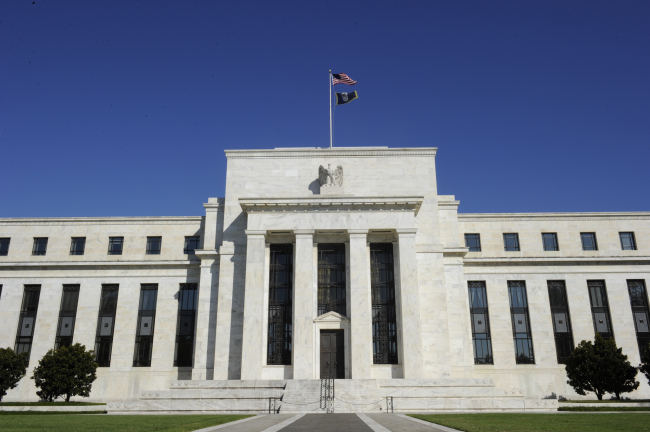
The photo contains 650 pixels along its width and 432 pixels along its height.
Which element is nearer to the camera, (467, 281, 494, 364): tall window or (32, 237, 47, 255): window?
(467, 281, 494, 364): tall window

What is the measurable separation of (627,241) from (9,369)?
2137 inches

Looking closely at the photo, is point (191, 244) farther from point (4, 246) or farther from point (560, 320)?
point (560, 320)

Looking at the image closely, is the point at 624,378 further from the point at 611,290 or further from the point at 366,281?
the point at 366,281

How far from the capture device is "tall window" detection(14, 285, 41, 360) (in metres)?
45.7

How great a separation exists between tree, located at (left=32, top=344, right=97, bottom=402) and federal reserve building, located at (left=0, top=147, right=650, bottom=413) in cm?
518

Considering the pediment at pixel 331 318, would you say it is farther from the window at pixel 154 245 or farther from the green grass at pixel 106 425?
the green grass at pixel 106 425

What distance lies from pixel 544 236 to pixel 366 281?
1948 cm

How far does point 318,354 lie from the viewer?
135 ft

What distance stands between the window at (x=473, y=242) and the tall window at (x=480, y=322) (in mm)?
3335

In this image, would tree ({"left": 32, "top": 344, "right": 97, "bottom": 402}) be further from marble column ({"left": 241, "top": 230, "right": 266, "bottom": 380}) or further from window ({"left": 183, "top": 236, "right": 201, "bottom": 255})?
window ({"left": 183, "top": 236, "right": 201, "bottom": 255})

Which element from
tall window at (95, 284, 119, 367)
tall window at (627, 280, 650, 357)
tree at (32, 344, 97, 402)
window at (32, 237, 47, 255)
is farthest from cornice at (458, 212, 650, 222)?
window at (32, 237, 47, 255)

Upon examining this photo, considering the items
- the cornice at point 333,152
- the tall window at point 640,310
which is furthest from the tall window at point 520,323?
the cornice at point 333,152

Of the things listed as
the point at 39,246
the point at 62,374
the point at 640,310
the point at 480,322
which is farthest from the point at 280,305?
the point at 640,310

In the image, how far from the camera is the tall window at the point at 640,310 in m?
44.9
